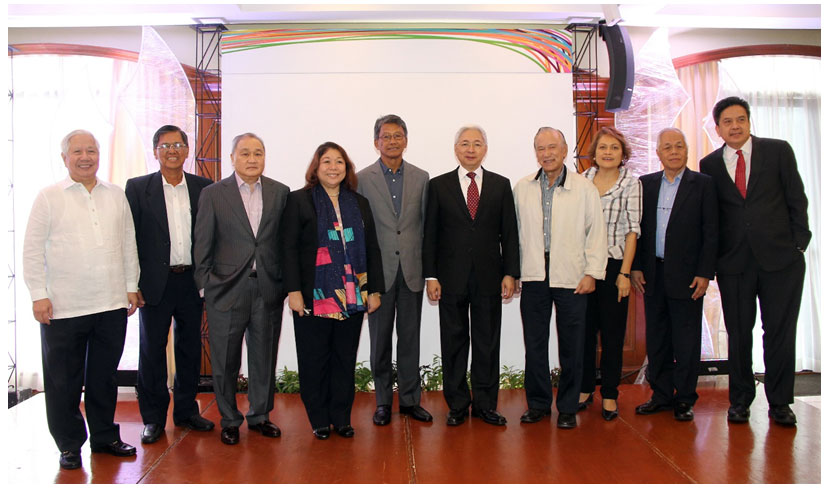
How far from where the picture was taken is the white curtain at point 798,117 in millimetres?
5938

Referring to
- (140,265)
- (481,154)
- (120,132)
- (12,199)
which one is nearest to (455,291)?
(481,154)

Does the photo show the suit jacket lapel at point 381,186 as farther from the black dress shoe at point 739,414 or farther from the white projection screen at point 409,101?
the black dress shoe at point 739,414

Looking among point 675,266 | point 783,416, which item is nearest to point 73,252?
point 675,266

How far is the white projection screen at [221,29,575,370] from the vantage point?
16.7 ft

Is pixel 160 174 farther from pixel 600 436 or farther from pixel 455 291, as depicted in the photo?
pixel 600 436

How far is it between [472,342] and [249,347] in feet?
4.26

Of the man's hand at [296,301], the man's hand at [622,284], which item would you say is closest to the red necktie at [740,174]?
the man's hand at [622,284]

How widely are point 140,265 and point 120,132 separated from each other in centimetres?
251

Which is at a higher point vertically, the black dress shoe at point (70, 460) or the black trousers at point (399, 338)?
the black trousers at point (399, 338)

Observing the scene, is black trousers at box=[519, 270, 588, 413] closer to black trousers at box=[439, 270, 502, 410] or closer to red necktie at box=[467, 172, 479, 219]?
black trousers at box=[439, 270, 502, 410]

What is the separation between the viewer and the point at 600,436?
3527mm

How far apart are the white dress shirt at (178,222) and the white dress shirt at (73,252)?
14.1 inches

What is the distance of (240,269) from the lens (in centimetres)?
338

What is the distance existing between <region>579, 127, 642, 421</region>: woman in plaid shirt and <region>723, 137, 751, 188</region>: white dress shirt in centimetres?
58
